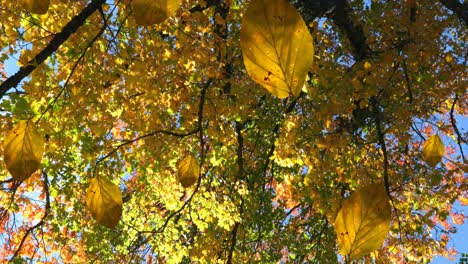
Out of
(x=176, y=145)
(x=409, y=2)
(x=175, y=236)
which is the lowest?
(x=175, y=236)

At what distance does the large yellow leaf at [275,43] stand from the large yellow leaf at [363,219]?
1.09ft

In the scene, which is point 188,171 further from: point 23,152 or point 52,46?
point 23,152

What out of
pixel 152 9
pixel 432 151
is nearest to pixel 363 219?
pixel 152 9

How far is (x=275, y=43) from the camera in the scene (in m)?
0.82

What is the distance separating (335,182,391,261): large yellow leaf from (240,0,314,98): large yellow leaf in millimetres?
332

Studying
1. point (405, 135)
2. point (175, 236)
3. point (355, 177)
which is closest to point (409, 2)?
point (405, 135)

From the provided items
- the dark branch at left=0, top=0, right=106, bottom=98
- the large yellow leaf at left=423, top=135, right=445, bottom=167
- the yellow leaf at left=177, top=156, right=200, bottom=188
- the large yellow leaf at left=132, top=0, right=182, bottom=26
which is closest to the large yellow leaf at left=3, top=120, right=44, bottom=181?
the large yellow leaf at left=132, top=0, right=182, bottom=26

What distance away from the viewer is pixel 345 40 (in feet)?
27.9

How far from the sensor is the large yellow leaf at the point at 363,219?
3.10ft

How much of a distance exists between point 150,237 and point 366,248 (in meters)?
7.59

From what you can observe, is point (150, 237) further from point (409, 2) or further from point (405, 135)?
point (409, 2)

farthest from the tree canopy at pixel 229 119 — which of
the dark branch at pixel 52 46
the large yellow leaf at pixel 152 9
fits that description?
the large yellow leaf at pixel 152 9

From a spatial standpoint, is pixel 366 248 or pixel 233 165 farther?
pixel 233 165

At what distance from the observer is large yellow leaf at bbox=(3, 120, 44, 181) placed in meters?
1.65
